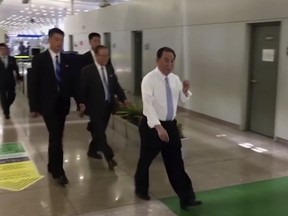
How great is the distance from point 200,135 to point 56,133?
3287mm

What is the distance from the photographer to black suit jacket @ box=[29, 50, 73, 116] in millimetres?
4086

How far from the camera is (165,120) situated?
11.6 feet

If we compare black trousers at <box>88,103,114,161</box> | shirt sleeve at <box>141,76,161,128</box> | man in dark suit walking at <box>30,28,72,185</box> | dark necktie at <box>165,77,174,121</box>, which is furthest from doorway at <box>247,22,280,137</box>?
man in dark suit walking at <box>30,28,72,185</box>

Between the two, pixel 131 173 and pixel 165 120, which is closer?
pixel 165 120

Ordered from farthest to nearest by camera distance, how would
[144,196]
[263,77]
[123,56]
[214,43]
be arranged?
1. [123,56]
2. [214,43]
3. [263,77]
4. [144,196]

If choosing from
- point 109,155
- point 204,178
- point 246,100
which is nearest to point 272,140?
point 246,100

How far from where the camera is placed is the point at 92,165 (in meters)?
5.07

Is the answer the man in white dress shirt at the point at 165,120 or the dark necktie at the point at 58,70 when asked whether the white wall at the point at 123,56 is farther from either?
the man in white dress shirt at the point at 165,120

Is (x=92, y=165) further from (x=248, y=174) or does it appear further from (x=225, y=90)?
(x=225, y=90)

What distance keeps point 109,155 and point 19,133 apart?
9.04ft

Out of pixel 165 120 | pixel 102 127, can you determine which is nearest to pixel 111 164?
pixel 102 127

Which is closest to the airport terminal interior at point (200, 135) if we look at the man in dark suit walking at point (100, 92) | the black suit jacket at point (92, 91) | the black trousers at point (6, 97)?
the black trousers at point (6, 97)

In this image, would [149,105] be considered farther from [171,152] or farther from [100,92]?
[100,92]

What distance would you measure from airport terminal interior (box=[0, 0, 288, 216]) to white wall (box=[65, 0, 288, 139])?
2cm
